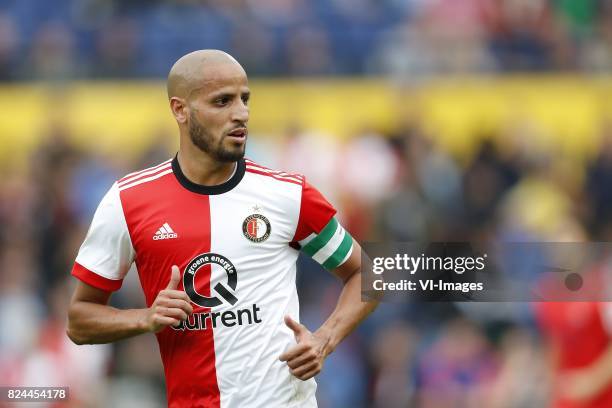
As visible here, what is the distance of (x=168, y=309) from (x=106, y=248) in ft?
1.87

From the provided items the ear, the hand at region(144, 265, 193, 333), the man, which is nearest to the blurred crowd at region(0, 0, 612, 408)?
the man

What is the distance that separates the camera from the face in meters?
6.00

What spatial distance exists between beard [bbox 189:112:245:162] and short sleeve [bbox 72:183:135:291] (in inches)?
16.7

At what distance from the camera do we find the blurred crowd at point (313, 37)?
1516 cm

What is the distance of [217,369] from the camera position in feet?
19.6

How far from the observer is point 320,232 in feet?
20.5

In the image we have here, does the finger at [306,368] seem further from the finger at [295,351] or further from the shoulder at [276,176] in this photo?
the shoulder at [276,176]

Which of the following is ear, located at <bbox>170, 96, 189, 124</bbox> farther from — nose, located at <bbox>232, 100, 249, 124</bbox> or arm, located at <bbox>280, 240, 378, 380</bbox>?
arm, located at <bbox>280, 240, 378, 380</bbox>

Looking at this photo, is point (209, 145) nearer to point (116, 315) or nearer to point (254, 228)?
point (254, 228)

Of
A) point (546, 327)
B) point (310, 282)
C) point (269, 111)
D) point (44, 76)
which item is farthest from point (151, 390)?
point (44, 76)

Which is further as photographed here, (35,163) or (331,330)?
(35,163)

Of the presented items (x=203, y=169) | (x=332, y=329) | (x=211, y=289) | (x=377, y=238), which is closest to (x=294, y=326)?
(x=332, y=329)

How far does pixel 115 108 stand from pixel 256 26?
187 cm

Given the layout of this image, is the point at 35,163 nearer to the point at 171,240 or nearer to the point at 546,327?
the point at 546,327
